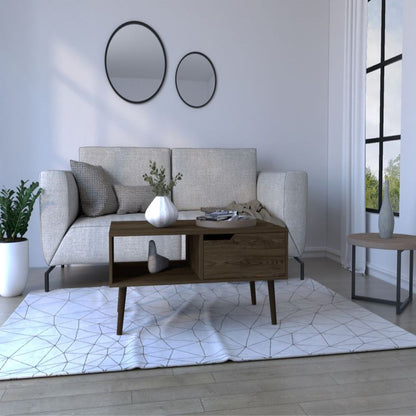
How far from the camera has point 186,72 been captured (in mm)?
3980

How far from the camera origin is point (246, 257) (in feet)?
7.18

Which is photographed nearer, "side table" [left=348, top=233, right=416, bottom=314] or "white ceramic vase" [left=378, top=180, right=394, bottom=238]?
"side table" [left=348, top=233, right=416, bottom=314]

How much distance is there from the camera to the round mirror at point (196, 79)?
398 centimetres

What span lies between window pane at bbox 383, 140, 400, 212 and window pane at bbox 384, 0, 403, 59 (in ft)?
2.03

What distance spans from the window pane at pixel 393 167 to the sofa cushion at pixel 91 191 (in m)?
1.93

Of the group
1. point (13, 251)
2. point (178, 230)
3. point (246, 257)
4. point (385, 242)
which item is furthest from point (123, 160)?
point (385, 242)

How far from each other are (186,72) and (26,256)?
197 cm

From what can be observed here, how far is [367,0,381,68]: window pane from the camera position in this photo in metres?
3.47

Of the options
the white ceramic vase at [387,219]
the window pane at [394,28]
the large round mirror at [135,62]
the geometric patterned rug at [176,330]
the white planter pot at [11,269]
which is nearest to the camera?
the geometric patterned rug at [176,330]

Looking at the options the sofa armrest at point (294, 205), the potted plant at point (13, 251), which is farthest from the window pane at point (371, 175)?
the potted plant at point (13, 251)

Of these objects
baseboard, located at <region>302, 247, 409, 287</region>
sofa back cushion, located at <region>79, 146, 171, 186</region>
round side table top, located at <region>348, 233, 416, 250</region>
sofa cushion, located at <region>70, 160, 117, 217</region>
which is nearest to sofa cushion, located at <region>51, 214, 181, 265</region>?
sofa cushion, located at <region>70, 160, 117, 217</region>

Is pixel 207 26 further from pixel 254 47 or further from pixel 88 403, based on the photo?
pixel 88 403

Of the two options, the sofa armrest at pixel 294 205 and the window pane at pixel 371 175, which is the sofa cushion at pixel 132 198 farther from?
the window pane at pixel 371 175

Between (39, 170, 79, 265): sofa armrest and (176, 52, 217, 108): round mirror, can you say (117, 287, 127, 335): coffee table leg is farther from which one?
(176, 52, 217, 108): round mirror
